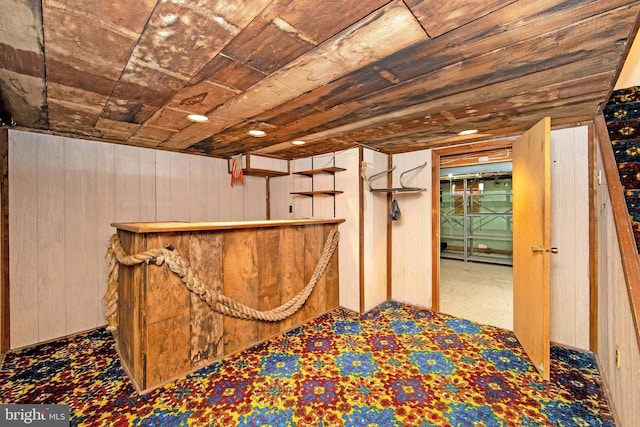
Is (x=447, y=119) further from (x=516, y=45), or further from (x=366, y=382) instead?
(x=366, y=382)

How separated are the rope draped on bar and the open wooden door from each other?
198cm

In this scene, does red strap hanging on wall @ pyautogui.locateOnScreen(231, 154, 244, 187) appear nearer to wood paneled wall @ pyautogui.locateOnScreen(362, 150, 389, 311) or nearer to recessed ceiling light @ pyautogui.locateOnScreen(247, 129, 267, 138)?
recessed ceiling light @ pyautogui.locateOnScreen(247, 129, 267, 138)

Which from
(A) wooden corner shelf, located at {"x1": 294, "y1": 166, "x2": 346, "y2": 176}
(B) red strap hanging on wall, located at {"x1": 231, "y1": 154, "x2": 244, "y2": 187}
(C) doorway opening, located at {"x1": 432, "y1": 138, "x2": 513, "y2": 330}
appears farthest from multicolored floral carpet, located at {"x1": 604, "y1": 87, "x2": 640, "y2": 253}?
(B) red strap hanging on wall, located at {"x1": 231, "y1": 154, "x2": 244, "y2": 187}

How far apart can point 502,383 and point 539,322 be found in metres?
0.56

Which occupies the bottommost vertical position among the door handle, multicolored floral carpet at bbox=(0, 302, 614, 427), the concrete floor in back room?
multicolored floral carpet at bbox=(0, 302, 614, 427)

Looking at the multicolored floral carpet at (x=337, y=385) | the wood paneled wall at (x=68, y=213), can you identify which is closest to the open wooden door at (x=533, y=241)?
the multicolored floral carpet at (x=337, y=385)

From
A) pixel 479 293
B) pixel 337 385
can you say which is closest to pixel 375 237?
pixel 337 385

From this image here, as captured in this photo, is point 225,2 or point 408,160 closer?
point 225,2

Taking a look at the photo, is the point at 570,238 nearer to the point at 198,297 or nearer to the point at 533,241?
the point at 533,241

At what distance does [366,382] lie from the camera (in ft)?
6.37

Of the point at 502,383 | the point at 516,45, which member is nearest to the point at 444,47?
the point at 516,45

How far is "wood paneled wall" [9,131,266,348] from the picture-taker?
245 cm

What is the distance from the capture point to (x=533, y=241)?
2.13 m

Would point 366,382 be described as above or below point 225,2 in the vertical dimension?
below
